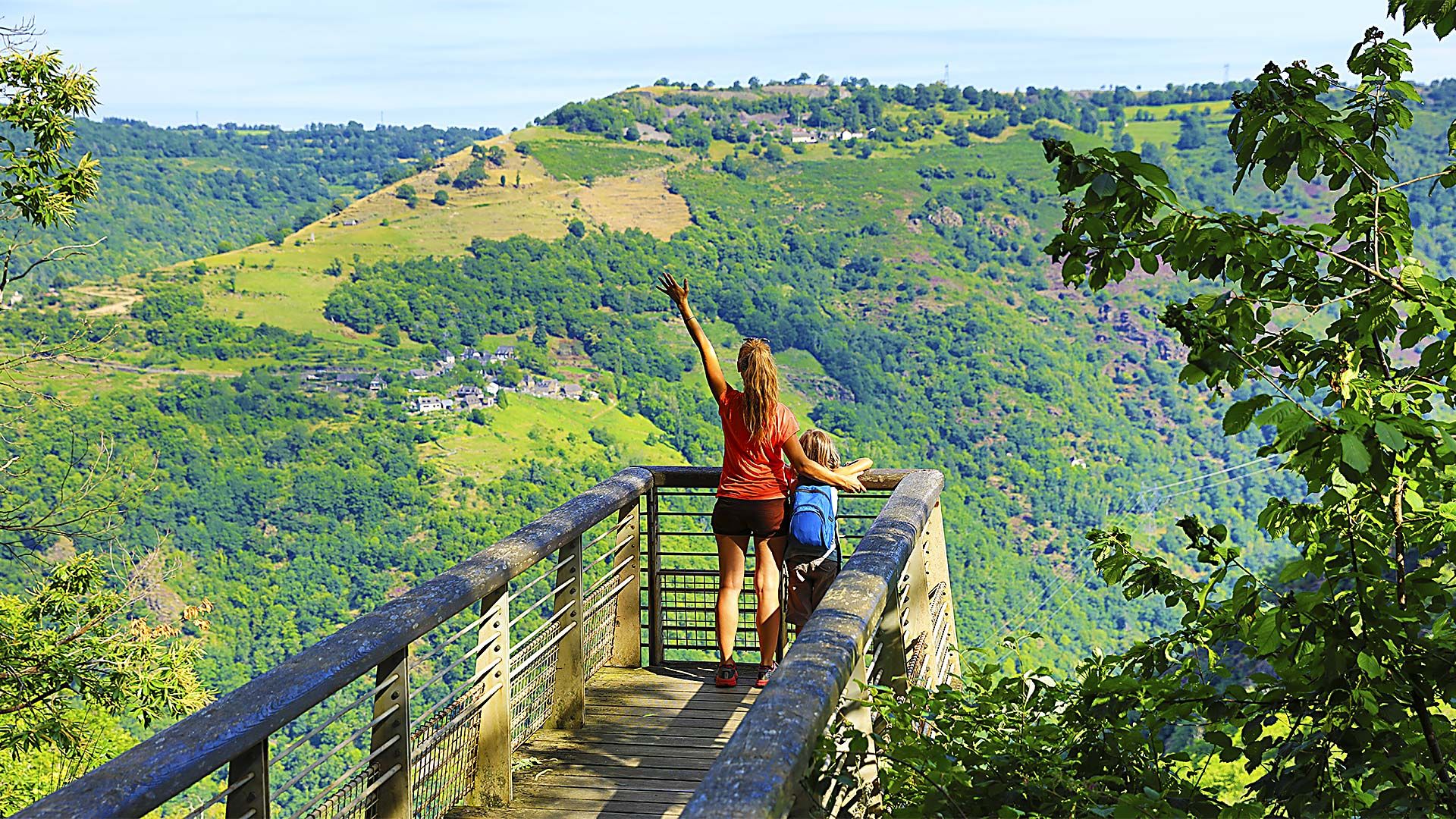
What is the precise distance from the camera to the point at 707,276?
127 meters

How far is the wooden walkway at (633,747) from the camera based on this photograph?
340 centimetres

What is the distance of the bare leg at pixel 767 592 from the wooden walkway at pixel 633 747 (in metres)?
0.15

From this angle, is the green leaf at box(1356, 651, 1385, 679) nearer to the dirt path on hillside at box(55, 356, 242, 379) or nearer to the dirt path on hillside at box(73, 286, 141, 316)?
the dirt path on hillside at box(55, 356, 242, 379)

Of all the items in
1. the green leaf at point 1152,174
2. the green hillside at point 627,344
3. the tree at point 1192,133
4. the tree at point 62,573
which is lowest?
the green hillside at point 627,344

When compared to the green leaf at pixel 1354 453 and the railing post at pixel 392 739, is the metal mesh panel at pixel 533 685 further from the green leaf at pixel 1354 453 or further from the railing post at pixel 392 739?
the green leaf at pixel 1354 453

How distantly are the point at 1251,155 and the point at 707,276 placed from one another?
125 metres

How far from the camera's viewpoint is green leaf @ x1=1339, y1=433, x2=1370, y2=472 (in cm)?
158

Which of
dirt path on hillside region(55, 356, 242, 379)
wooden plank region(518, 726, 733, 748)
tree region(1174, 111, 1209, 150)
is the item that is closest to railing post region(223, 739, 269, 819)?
wooden plank region(518, 726, 733, 748)

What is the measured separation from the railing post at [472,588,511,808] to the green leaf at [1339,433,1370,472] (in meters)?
2.14

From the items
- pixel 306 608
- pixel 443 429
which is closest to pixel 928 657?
pixel 306 608

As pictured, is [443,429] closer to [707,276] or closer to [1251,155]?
[707,276]

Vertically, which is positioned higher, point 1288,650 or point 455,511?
point 1288,650

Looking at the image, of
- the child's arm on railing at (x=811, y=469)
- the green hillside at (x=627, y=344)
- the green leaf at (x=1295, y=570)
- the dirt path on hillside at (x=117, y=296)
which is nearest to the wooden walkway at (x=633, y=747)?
the child's arm on railing at (x=811, y=469)

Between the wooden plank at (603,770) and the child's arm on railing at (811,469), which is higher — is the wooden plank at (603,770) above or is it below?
below
